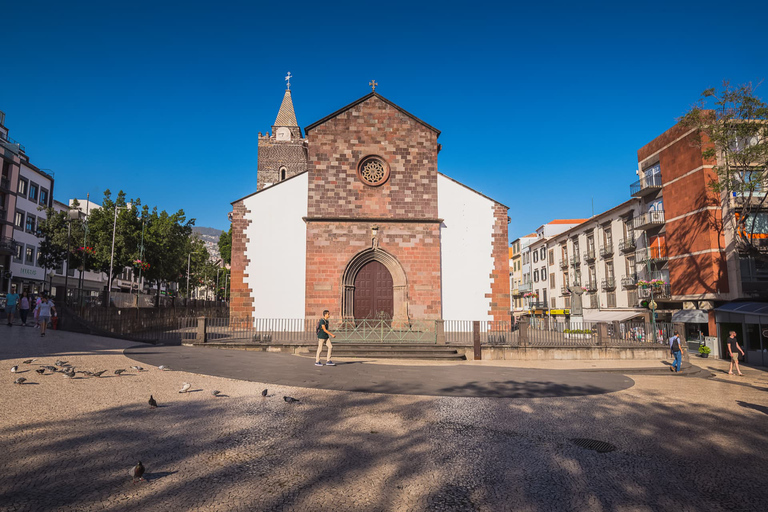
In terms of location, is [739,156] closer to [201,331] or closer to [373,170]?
[373,170]

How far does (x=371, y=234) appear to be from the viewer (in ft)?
76.6

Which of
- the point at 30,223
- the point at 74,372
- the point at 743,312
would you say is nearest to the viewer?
the point at 74,372

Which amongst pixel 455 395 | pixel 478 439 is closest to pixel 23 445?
pixel 478 439

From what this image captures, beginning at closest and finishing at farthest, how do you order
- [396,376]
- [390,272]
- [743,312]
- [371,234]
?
[396,376], [743,312], [371,234], [390,272]

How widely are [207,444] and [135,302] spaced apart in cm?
2423

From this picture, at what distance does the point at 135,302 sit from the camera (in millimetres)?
26000

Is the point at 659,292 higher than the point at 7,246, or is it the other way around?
the point at 7,246

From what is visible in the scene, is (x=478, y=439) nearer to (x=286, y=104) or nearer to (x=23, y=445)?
(x=23, y=445)

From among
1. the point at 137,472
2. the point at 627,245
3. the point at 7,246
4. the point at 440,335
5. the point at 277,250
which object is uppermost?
the point at 7,246

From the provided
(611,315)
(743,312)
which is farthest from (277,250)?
(611,315)

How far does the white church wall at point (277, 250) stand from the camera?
74.5ft

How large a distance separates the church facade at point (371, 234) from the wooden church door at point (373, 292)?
5cm

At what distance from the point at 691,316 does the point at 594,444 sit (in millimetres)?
26645

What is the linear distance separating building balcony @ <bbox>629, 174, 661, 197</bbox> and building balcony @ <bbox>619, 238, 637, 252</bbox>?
11.6 feet
